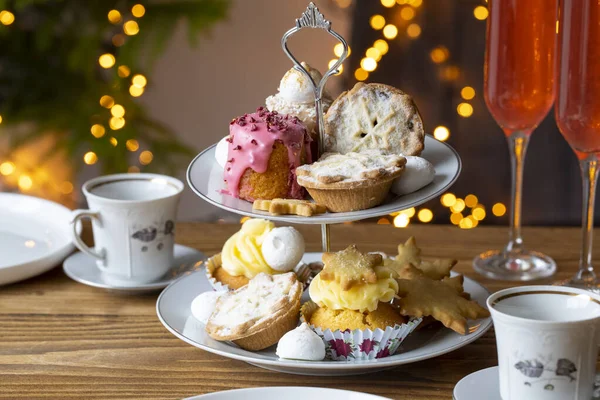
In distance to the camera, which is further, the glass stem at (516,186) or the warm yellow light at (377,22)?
the warm yellow light at (377,22)

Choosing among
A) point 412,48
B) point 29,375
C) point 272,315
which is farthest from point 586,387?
point 412,48

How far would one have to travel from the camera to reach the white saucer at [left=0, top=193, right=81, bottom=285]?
1.22 m

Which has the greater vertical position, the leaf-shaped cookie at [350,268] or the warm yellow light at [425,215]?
the leaf-shaped cookie at [350,268]

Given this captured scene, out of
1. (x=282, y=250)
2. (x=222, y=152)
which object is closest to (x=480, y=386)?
(x=282, y=250)

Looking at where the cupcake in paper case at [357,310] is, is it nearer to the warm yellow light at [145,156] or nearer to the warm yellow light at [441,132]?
the warm yellow light at [441,132]

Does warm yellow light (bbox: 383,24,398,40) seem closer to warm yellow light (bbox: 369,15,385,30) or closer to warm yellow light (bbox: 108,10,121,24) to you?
warm yellow light (bbox: 369,15,385,30)

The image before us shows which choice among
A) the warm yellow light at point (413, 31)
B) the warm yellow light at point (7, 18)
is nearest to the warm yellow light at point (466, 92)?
the warm yellow light at point (413, 31)

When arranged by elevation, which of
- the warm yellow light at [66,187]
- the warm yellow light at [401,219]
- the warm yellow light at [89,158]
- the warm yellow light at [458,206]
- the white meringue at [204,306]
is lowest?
the warm yellow light at [401,219]

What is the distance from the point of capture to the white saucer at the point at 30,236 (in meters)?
1.22

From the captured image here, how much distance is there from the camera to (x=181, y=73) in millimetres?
2688

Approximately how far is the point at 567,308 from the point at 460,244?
57cm

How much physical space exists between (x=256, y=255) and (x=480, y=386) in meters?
0.34

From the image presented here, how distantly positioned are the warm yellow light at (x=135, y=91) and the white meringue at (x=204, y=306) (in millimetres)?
1637

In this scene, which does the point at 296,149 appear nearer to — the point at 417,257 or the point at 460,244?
the point at 417,257
